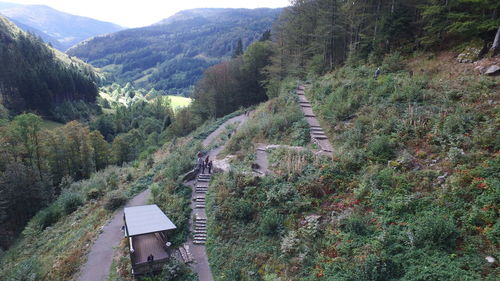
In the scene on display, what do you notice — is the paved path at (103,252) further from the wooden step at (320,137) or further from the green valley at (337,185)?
the wooden step at (320,137)

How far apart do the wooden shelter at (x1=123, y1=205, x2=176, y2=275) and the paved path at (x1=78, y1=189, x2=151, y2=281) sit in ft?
6.95

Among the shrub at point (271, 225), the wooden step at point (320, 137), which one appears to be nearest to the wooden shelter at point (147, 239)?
the shrub at point (271, 225)

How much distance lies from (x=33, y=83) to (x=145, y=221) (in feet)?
267

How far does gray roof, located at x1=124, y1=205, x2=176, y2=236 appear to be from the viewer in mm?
14273

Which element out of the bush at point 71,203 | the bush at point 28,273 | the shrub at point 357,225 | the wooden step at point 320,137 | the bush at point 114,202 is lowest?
the bush at point 71,203

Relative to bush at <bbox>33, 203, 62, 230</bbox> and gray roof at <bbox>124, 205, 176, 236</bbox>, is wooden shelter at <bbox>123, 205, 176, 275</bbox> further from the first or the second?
bush at <bbox>33, 203, 62, 230</bbox>

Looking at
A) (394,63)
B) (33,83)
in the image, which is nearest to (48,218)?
(394,63)

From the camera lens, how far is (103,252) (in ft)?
54.0

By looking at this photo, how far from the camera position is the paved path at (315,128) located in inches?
721

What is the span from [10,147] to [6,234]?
33.9 feet

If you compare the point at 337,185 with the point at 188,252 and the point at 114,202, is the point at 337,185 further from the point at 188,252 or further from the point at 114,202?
the point at 114,202

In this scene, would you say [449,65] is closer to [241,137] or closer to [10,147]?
[241,137]

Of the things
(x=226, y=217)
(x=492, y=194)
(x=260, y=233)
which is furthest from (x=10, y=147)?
(x=492, y=194)

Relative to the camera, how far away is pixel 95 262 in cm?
1570
